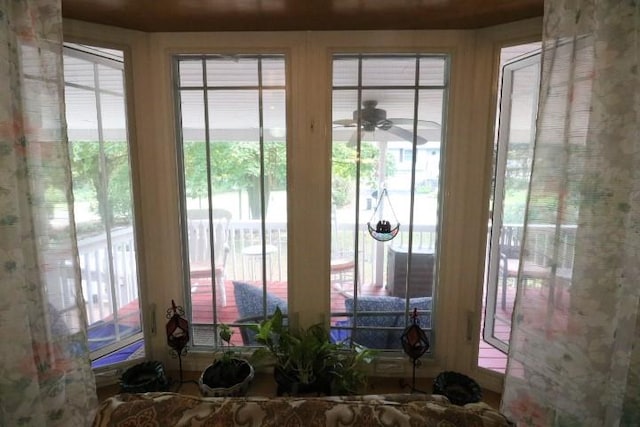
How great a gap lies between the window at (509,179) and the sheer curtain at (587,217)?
26 cm

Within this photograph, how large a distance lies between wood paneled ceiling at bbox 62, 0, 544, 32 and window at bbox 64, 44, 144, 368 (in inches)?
9.2

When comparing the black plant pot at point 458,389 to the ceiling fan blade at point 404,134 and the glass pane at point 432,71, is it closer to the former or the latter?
the ceiling fan blade at point 404,134

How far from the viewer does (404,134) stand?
1600 mm

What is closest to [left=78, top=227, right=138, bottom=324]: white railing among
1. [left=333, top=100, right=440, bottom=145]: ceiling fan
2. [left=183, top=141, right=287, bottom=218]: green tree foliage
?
[left=183, top=141, right=287, bottom=218]: green tree foliage

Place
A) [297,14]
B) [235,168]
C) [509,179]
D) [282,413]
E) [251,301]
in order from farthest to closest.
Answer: [251,301] < [235,168] < [509,179] < [297,14] < [282,413]

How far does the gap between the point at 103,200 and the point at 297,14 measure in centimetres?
118

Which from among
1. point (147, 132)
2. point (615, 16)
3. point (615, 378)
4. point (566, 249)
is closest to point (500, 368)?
point (615, 378)

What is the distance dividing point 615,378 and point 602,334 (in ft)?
0.50

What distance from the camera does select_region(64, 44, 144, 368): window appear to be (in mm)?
1470

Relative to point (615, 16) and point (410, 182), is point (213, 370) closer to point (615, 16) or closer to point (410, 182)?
point (410, 182)

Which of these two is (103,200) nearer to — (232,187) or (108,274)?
(108,274)

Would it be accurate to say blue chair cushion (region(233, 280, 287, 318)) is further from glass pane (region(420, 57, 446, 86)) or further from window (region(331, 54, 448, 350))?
glass pane (region(420, 57, 446, 86))

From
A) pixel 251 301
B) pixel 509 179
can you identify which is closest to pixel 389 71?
pixel 509 179

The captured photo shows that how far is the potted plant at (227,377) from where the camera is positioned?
4.61ft
